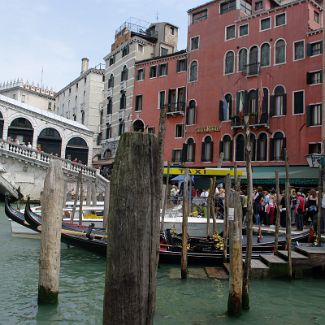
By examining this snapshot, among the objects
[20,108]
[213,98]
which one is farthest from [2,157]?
[213,98]

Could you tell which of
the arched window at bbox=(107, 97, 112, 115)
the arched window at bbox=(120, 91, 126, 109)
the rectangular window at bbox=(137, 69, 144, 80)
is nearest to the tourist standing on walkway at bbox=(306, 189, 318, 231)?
the rectangular window at bbox=(137, 69, 144, 80)

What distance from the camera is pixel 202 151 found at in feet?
69.1

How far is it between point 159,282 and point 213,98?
14837 mm

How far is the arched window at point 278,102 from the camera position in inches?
723

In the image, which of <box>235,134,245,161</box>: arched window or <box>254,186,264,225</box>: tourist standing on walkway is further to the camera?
<box>235,134,245,161</box>: arched window

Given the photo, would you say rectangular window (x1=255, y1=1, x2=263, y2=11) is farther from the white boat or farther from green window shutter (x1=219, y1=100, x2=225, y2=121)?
the white boat

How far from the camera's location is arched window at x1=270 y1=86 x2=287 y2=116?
18359mm

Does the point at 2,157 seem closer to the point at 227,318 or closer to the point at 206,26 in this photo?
the point at 206,26

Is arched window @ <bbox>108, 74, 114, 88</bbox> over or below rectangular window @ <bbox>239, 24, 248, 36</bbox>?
below

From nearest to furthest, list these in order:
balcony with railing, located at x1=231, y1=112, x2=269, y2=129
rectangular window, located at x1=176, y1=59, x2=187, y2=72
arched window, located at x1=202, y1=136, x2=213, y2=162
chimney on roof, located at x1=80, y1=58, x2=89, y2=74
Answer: balcony with railing, located at x1=231, y1=112, x2=269, y2=129
arched window, located at x1=202, y1=136, x2=213, y2=162
rectangular window, located at x1=176, y1=59, x2=187, y2=72
chimney on roof, located at x1=80, y1=58, x2=89, y2=74

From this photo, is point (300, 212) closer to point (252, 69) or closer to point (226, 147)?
point (226, 147)

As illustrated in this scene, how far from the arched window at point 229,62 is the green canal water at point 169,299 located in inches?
550

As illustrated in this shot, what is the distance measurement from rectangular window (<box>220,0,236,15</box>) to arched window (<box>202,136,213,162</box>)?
242 inches

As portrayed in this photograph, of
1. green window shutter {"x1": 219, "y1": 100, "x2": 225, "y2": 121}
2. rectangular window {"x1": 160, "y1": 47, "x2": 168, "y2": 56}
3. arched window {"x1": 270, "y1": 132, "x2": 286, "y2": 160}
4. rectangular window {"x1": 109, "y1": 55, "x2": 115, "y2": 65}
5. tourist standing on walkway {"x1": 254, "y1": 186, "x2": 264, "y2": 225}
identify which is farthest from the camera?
rectangular window {"x1": 109, "y1": 55, "x2": 115, "y2": 65}
